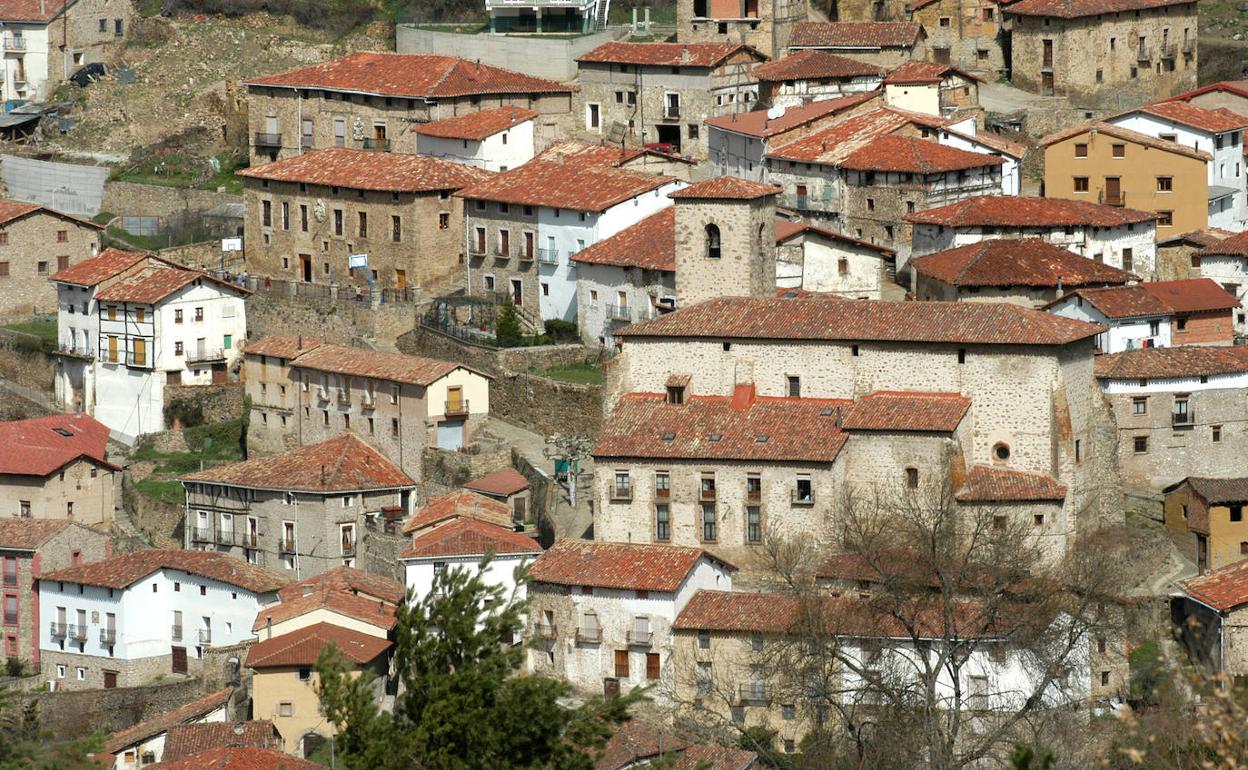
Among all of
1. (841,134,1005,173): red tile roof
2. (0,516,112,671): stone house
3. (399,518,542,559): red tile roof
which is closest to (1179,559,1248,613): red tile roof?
(399,518,542,559): red tile roof

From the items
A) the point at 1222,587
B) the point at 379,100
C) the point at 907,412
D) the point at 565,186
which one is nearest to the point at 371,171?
the point at 379,100

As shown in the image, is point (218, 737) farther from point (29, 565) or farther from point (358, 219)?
point (358, 219)

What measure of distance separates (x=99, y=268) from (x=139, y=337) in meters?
3.01

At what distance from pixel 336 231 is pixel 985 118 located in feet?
60.1

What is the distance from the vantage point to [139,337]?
7912 centimetres

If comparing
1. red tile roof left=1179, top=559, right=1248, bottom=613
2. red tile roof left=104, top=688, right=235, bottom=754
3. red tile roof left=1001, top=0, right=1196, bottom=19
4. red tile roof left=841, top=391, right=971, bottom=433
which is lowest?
Answer: red tile roof left=104, top=688, right=235, bottom=754

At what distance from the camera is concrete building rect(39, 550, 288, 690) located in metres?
68.9

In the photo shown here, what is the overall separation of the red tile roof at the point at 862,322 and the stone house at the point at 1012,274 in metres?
2.97

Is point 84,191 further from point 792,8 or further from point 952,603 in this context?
point 952,603

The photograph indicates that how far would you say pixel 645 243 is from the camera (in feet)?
243

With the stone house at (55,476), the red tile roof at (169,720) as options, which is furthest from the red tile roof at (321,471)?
the red tile roof at (169,720)

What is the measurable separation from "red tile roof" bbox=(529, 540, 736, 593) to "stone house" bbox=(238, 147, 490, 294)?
16.4 metres

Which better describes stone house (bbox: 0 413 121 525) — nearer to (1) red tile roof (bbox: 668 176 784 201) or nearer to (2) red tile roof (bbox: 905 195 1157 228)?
(1) red tile roof (bbox: 668 176 784 201)

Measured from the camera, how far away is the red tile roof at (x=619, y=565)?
206 ft
